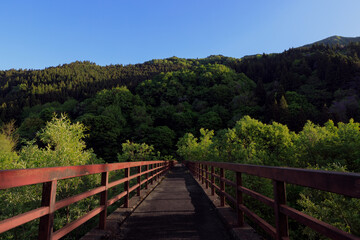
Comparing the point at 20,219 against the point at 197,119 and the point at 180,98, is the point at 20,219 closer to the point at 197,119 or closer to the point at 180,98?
the point at 197,119

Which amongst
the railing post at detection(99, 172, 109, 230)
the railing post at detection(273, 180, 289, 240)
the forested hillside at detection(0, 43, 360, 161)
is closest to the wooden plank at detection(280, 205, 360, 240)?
the railing post at detection(273, 180, 289, 240)

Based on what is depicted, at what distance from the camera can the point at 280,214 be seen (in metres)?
2.26

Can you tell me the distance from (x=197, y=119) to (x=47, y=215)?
94629 millimetres

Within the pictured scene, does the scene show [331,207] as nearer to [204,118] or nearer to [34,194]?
[34,194]

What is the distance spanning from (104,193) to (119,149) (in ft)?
236

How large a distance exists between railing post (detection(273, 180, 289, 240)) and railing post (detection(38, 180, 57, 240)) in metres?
2.35

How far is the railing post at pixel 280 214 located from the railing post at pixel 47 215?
7.71ft

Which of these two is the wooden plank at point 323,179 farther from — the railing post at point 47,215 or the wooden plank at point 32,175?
the railing post at point 47,215

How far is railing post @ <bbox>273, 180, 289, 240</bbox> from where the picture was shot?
87.9 inches

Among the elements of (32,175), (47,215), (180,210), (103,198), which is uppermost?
(32,175)

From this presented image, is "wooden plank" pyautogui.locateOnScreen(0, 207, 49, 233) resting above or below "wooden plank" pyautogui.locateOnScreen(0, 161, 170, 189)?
below

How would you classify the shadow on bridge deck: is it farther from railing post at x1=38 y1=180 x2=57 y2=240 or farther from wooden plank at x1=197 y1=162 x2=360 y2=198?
wooden plank at x1=197 y1=162 x2=360 y2=198

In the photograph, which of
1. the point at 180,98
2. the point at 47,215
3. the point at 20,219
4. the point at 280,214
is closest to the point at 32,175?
the point at 20,219

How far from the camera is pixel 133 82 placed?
126m
